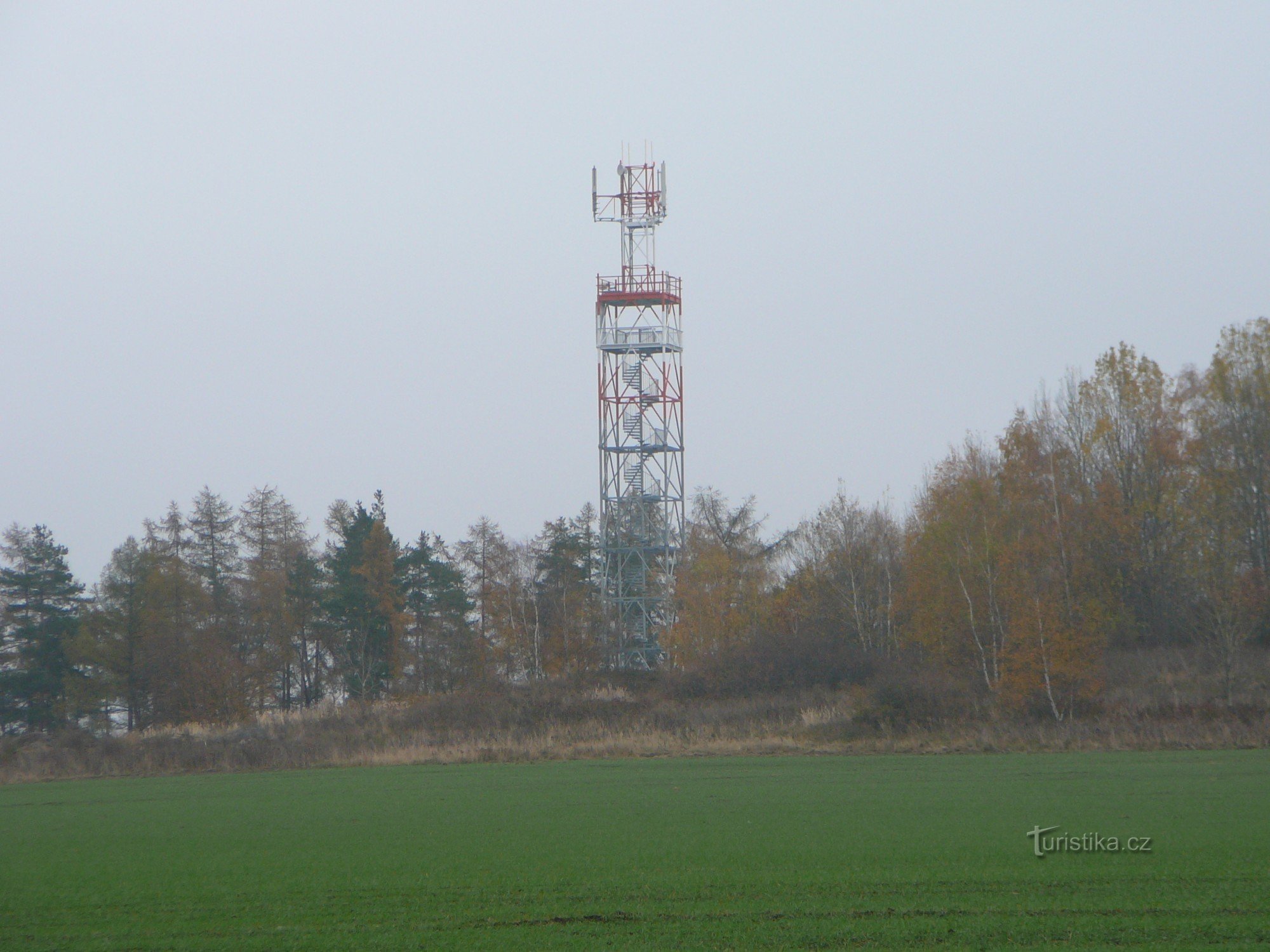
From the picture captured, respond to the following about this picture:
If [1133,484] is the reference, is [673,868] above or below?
below

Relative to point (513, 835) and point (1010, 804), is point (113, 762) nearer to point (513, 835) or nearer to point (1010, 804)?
point (513, 835)

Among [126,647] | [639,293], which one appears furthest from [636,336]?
[126,647]

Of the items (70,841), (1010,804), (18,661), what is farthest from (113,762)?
(1010,804)

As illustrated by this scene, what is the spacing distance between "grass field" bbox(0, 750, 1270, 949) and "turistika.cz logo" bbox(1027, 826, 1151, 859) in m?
0.18

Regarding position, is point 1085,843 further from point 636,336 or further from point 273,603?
point 273,603

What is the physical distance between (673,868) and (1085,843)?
450 centimetres

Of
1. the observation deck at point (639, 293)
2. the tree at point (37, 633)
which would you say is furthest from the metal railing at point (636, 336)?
the tree at point (37, 633)

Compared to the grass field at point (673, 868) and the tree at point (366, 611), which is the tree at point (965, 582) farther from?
the tree at point (366, 611)

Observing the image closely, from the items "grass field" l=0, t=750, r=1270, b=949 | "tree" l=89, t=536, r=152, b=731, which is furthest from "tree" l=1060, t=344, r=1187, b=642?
"tree" l=89, t=536, r=152, b=731

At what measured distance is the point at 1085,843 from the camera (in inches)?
472

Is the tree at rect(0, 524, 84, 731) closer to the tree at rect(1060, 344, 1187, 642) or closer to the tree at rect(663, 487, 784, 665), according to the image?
the tree at rect(663, 487, 784, 665)

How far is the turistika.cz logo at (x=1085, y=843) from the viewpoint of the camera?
457 inches

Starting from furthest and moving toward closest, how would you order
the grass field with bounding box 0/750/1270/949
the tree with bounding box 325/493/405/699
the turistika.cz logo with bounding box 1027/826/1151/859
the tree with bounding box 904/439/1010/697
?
the tree with bounding box 325/493/405/699 → the tree with bounding box 904/439/1010/697 → the turistika.cz logo with bounding box 1027/826/1151/859 → the grass field with bounding box 0/750/1270/949

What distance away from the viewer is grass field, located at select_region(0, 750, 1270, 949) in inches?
360
